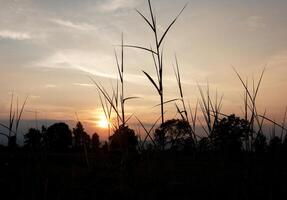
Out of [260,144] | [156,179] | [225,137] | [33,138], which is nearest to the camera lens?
[156,179]

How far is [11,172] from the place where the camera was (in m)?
5.41

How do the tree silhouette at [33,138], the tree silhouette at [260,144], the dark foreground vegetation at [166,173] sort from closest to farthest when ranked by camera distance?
the dark foreground vegetation at [166,173], the tree silhouette at [260,144], the tree silhouette at [33,138]

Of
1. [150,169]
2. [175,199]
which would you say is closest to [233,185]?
[175,199]

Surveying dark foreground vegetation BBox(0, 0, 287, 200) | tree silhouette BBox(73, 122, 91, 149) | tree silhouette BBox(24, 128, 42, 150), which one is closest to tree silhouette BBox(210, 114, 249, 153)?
dark foreground vegetation BBox(0, 0, 287, 200)

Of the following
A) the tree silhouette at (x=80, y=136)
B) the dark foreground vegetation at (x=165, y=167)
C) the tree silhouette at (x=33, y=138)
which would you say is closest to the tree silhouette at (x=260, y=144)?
the dark foreground vegetation at (x=165, y=167)

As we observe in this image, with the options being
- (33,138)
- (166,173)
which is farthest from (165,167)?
(33,138)

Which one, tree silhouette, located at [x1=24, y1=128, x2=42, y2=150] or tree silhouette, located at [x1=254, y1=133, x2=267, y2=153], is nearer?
tree silhouette, located at [x1=254, y1=133, x2=267, y2=153]

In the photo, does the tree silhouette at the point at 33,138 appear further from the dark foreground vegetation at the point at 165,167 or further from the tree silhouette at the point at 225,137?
the tree silhouette at the point at 225,137

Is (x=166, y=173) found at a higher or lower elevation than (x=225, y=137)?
lower

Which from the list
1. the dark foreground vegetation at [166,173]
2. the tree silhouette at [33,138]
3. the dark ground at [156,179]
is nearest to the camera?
the dark ground at [156,179]

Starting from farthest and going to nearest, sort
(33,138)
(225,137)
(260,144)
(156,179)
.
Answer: (33,138)
(225,137)
(260,144)
(156,179)

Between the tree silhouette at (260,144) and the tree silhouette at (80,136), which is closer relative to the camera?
the tree silhouette at (260,144)

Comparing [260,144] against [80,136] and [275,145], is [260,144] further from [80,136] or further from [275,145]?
[80,136]

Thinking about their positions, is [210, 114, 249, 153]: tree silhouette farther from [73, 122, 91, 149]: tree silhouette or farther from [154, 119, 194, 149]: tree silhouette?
[73, 122, 91, 149]: tree silhouette
